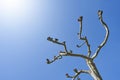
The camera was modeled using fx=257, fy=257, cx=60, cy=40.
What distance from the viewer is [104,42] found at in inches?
548

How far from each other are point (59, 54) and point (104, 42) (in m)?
Answer: 2.55

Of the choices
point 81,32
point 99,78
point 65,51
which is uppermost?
point 81,32

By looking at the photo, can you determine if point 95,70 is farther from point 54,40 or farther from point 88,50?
point 54,40

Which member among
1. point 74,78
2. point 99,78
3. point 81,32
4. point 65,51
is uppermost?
point 81,32

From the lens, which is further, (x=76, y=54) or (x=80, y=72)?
(x=80, y=72)

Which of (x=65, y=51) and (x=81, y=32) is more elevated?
(x=81, y=32)

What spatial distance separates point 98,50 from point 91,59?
621 millimetres

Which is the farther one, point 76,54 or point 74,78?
point 74,78

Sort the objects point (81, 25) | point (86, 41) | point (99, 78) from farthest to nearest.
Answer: point (86, 41), point (81, 25), point (99, 78)

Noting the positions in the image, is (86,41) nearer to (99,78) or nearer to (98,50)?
(98,50)

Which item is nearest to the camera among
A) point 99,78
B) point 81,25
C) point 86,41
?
point 99,78

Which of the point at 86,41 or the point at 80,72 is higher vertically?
the point at 86,41

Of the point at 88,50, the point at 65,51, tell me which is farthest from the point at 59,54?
the point at 88,50

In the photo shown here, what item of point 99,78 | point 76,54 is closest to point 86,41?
point 76,54
